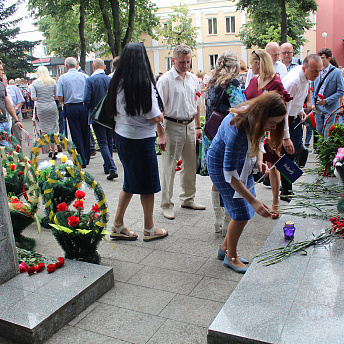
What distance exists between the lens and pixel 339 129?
5148 millimetres

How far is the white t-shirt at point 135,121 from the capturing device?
4297 millimetres

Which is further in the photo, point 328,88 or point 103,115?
point 328,88

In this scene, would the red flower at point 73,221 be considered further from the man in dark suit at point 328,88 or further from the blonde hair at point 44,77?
the blonde hair at point 44,77

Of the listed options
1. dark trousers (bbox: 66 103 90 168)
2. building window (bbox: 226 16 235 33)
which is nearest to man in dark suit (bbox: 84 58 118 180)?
dark trousers (bbox: 66 103 90 168)

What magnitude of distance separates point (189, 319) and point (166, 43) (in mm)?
52339

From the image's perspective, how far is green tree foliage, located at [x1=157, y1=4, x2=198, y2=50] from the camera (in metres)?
47.9

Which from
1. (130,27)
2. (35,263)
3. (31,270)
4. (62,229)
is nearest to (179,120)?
(62,229)

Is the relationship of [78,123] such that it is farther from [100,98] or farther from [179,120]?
[179,120]

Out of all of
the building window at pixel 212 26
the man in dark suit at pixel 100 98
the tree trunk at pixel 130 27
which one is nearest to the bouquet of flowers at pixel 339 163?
the man in dark suit at pixel 100 98

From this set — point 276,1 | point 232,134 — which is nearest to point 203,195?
point 232,134

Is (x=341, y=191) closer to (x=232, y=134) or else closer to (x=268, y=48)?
(x=232, y=134)

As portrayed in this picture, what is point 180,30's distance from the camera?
159ft

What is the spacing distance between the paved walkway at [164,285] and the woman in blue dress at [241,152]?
423mm

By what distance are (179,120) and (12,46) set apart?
30337 millimetres
